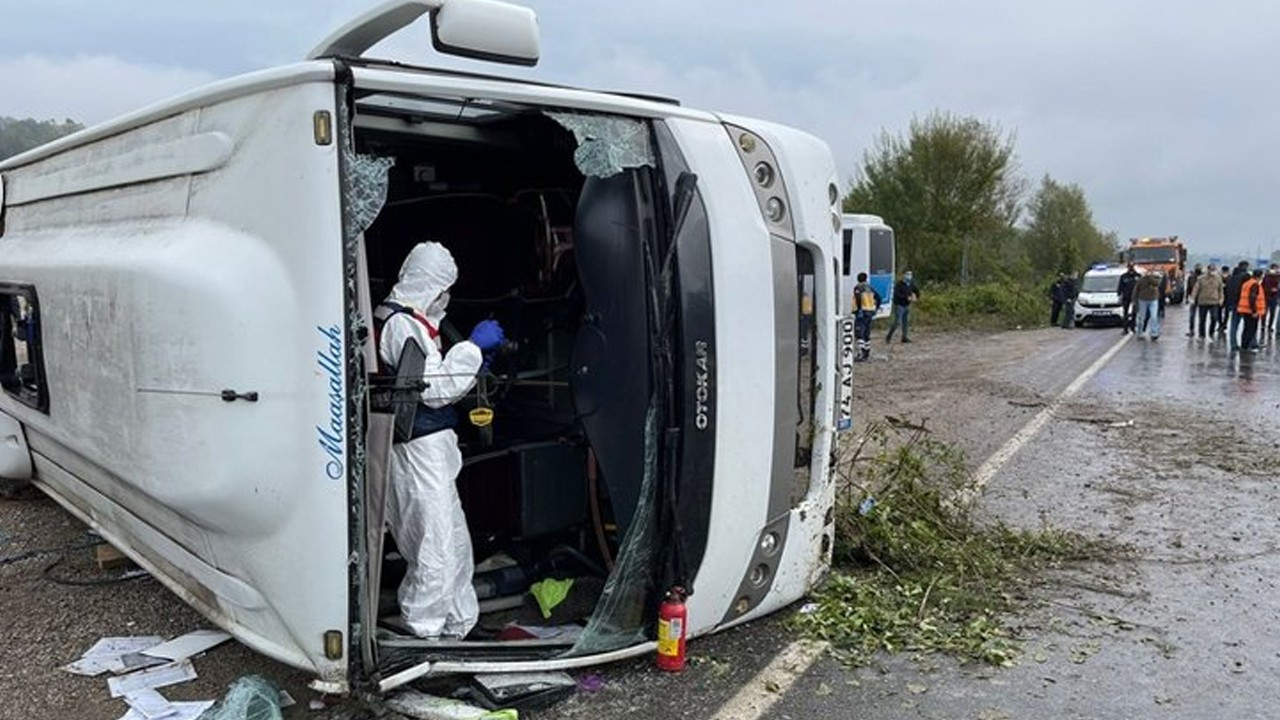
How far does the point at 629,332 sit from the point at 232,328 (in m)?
1.41

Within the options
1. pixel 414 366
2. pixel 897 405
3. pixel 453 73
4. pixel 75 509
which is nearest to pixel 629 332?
pixel 414 366

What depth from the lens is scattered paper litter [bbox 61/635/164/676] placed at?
3.73 metres

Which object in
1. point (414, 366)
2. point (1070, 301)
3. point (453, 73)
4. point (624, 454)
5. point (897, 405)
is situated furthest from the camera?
point (1070, 301)

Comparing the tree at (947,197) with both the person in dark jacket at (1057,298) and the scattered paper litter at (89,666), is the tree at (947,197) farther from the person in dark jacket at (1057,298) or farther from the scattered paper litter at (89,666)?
the scattered paper litter at (89,666)

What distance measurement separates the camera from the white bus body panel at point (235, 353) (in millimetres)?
2918

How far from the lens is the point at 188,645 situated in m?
3.92

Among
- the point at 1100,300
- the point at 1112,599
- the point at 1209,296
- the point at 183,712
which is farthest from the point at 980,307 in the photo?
the point at 183,712

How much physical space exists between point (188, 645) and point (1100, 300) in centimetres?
2443

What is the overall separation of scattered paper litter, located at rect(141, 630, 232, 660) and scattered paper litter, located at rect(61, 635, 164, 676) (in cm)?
7

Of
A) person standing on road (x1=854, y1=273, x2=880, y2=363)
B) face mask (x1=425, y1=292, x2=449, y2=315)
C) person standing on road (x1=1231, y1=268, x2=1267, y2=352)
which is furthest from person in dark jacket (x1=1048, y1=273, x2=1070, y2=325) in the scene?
face mask (x1=425, y1=292, x2=449, y2=315)

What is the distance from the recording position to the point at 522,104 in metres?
3.32

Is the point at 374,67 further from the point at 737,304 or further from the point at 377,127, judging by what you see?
the point at 737,304

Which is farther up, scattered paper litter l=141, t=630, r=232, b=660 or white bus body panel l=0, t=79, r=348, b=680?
white bus body panel l=0, t=79, r=348, b=680

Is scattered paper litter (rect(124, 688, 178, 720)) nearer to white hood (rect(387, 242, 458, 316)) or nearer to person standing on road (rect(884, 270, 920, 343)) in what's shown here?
white hood (rect(387, 242, 458, 316))
